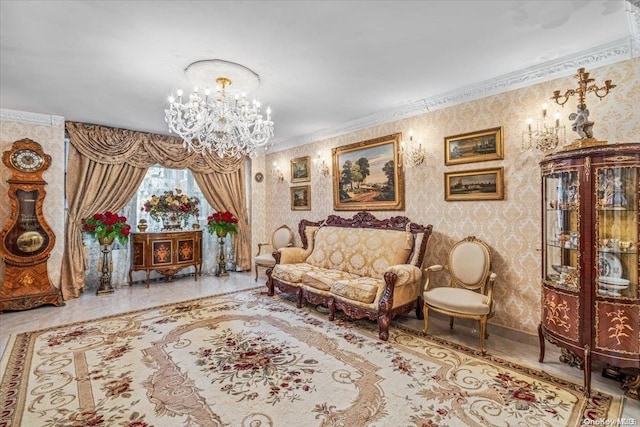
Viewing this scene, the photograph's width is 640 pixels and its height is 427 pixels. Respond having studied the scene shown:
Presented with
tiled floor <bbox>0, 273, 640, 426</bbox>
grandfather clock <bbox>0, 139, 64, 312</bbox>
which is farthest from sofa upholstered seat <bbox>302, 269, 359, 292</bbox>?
grandfather clock <bbox>0, 139, 64, 312</bbox>

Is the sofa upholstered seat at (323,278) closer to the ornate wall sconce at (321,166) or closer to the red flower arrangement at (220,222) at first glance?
the ornate wall sconce at (321,166)

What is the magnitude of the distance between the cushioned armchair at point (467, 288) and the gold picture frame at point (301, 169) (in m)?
3.09

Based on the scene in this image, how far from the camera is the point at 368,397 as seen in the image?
7.47ft

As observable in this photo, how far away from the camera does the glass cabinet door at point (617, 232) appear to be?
229 cm

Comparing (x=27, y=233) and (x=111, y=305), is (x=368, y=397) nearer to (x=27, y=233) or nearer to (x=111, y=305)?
(x=111, y=305)

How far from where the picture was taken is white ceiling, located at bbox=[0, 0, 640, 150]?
2.28 meters

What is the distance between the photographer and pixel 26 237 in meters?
4.36

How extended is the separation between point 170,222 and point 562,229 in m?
5.97

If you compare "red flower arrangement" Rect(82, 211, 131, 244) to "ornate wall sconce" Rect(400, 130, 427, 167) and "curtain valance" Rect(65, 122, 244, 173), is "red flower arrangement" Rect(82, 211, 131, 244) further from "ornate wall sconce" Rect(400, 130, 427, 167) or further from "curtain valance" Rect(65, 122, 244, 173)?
"ornate wall sconce" Rect(400, 130, 427, 167)

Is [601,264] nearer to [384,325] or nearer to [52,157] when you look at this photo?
[384,325]

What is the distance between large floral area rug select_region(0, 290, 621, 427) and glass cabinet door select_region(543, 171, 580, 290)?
84cm

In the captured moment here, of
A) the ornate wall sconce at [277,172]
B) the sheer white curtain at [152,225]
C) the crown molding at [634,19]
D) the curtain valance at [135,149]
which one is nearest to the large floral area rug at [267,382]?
the sheer white curtain at [152,225]

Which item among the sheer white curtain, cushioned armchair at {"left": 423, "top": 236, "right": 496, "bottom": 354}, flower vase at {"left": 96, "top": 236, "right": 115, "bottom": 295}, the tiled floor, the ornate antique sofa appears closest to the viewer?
the tiled floor

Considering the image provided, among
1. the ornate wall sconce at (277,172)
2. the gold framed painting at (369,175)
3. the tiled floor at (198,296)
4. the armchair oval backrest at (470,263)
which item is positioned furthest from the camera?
the ornate wall sconce at (277,172)
